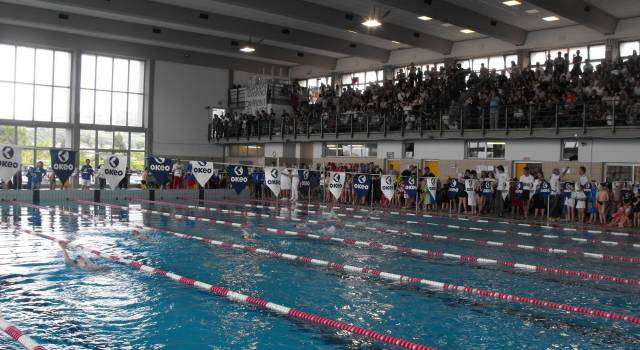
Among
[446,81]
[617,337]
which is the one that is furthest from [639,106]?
[617,337]

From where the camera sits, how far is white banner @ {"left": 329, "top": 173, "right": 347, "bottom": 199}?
22062mm

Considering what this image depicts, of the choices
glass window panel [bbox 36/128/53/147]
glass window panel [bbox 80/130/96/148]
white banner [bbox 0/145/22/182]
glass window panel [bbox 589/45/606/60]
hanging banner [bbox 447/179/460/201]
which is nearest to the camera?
white banner [bbox 0/145/22/182]

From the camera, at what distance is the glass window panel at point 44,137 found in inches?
1249

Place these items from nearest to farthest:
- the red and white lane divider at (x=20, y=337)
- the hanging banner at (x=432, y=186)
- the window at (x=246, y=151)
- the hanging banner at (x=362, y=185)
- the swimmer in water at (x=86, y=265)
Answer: the red and white lane divider at (x=20, y=337), the swimmer in water at (x=86, y=265), the hanging banner at (x=432, y=186), the hanging banner at (x=362, y=185), the window at (x=246, y=151)

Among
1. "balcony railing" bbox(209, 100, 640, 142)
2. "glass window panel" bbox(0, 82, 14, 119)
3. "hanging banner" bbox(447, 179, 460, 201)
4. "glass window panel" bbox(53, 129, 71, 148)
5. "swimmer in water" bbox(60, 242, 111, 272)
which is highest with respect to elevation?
"glass window panel" bbox(0, 82, 14, 119)

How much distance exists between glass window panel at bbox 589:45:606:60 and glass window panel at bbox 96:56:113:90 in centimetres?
2407

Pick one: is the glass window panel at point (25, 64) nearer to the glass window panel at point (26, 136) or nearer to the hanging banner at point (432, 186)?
the glass window panel at point (26, 136)

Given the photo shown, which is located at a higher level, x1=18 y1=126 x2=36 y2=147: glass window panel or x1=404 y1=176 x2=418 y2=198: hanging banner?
x1=18 y1=126 x2=36 y2=147: glass window panel

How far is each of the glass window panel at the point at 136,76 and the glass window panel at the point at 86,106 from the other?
231 cm

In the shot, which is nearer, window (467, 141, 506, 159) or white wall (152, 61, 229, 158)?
window (467, 141, 506, 159)

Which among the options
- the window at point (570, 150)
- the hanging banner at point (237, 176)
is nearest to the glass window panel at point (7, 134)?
the hanging banner at point (237, 176)

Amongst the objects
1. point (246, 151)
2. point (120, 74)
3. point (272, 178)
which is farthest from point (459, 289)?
point (120, 74)

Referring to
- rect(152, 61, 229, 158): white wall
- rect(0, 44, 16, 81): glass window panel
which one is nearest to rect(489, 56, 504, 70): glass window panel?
rect(152, 61, 229, 158): white wall

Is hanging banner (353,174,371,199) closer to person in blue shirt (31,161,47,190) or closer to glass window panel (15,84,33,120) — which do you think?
person in blue shirt (31,161,47,190)
